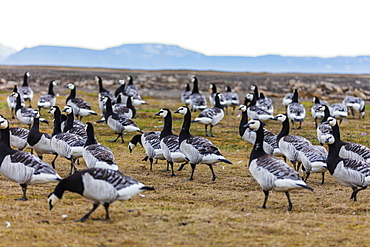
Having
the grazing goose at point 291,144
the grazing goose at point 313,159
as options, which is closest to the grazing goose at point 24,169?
the grazing goose at point 313,159

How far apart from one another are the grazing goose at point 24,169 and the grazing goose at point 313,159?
23.6 feet

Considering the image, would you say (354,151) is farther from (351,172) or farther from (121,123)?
(121,123)

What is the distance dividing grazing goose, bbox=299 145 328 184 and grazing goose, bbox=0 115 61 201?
23.6 feet

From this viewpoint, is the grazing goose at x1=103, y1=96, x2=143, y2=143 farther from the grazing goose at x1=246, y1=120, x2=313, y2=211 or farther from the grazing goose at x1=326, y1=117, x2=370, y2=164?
the grazing goose at x1=246, y1=120, x2=313, y2=211

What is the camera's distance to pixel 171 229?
26.9 ft

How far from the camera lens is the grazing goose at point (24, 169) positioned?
9.97 m

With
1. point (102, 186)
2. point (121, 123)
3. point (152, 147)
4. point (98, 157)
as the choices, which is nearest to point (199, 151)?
point (152, 147)

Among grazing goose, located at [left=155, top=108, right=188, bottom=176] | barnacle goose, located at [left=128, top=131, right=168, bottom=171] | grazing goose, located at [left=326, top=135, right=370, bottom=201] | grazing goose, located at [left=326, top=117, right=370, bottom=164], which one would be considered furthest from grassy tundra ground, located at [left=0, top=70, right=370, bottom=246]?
grazing goose, located at [left=326, top=117, right=370, bottom=164]

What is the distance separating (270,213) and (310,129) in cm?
1720

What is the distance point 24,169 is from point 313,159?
793 cm

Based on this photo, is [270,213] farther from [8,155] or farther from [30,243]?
[8,155]

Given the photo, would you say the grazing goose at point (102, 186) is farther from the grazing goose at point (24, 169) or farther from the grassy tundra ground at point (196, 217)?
the grazing goose at point (24, 169)

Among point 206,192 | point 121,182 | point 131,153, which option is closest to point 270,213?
point 206,192

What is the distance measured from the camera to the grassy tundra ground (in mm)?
7789
